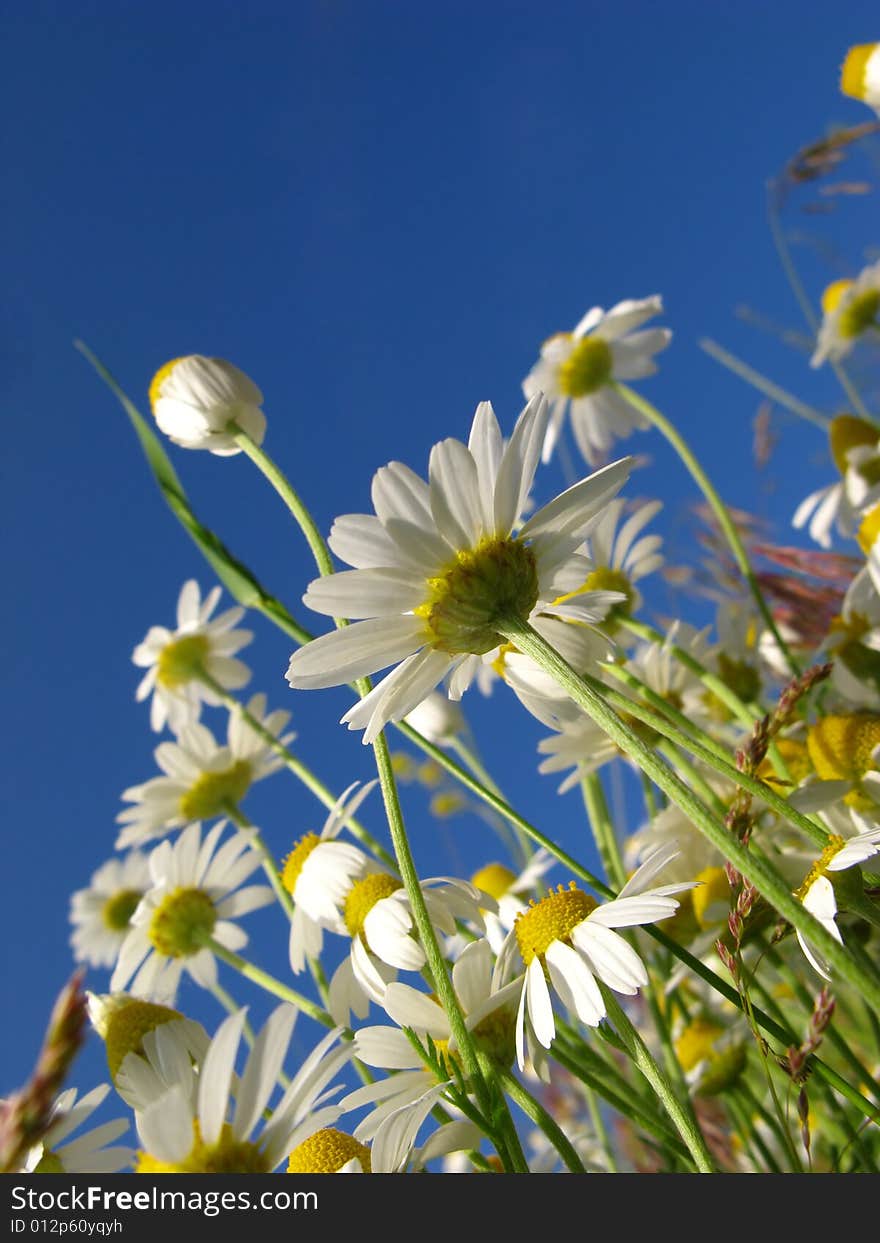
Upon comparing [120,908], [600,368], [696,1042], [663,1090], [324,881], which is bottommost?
[663,1090]

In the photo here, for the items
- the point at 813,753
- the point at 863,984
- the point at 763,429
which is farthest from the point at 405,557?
the point at 763,429

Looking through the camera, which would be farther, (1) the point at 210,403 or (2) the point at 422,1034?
(1) the point at 210,403

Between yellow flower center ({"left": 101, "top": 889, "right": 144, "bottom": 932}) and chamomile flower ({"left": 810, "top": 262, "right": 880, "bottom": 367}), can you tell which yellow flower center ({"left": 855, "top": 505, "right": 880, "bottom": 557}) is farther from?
yellow flower center ({"left": 101, "top": 889, "right": 144, "bottom": 932})

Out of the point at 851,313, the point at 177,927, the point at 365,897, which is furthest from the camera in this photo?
the point at 851,313

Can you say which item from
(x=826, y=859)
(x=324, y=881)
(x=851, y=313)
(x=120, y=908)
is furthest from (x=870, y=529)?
(x=120, y=908)

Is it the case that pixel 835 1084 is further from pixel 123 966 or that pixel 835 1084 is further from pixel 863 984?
pixel 123 966

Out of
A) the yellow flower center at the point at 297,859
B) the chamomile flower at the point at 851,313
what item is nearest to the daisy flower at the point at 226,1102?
the yellow flower center at the point at 297,859

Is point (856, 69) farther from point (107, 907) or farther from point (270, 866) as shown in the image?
point (107, 907)

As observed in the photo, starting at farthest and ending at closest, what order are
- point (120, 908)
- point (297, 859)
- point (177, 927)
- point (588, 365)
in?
1. point (120, 908)
2. point (588, 365)
3. point (177, 927)
4. point (297, 859)
